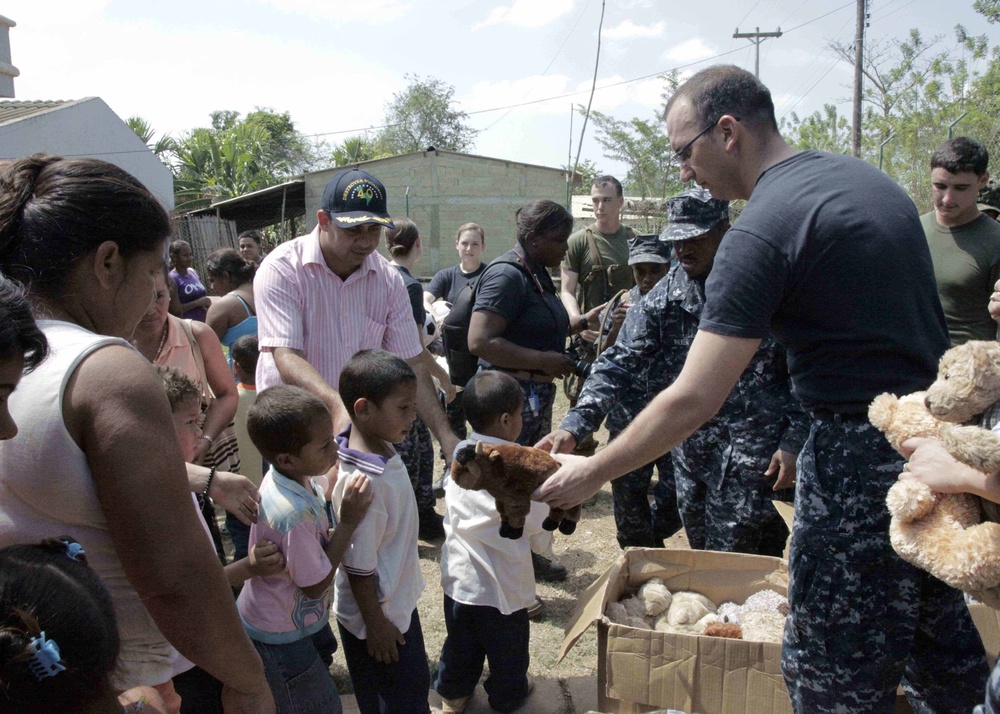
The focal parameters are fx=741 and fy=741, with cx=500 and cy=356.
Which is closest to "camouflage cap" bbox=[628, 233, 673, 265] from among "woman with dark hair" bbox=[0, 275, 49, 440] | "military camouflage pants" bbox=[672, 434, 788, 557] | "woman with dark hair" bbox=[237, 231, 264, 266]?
"military camouflage pants" bbox=[672, 434, 788, 557]

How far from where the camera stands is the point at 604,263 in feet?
20.4

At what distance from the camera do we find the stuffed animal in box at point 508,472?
2443mm

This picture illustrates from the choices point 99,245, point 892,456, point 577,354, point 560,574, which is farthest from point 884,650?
point 577,354

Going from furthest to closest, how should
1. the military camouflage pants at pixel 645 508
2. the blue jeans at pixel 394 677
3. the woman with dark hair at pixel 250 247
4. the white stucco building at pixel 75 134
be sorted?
the white stucco building at pixel 75 134 < the woman with dark hair at pixel 250 247 < the military camouflage pants at pixel 645 508 < the blue jeans at pixel 394 677

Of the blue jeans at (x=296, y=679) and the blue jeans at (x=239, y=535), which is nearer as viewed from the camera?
the blue jeans at (x=296, y=679)

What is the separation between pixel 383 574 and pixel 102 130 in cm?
2018

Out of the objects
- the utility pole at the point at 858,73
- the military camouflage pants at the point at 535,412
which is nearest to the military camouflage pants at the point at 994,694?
the military camouflage pants at the point at 535,412

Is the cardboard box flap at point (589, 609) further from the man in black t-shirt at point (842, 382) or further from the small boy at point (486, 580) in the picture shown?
the man in black t-shirt at point (842, 382)

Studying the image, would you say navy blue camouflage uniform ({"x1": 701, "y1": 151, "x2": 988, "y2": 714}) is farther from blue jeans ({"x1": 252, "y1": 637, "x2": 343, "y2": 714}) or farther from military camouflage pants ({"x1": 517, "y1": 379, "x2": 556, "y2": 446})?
military camouflage pants ({"x1": 517, "y1": 379, "x2": 556, "y2": 446})

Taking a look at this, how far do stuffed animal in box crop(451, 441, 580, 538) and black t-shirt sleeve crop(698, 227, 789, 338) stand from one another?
30.6 inches

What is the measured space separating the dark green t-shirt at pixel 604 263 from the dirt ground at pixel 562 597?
1689 mm

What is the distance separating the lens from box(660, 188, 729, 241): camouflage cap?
3199 millimetres

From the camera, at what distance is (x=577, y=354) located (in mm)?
5305

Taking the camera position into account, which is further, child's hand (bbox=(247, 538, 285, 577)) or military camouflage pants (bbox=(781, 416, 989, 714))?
child's hand (bbox=(247, 538, 285, 577))
